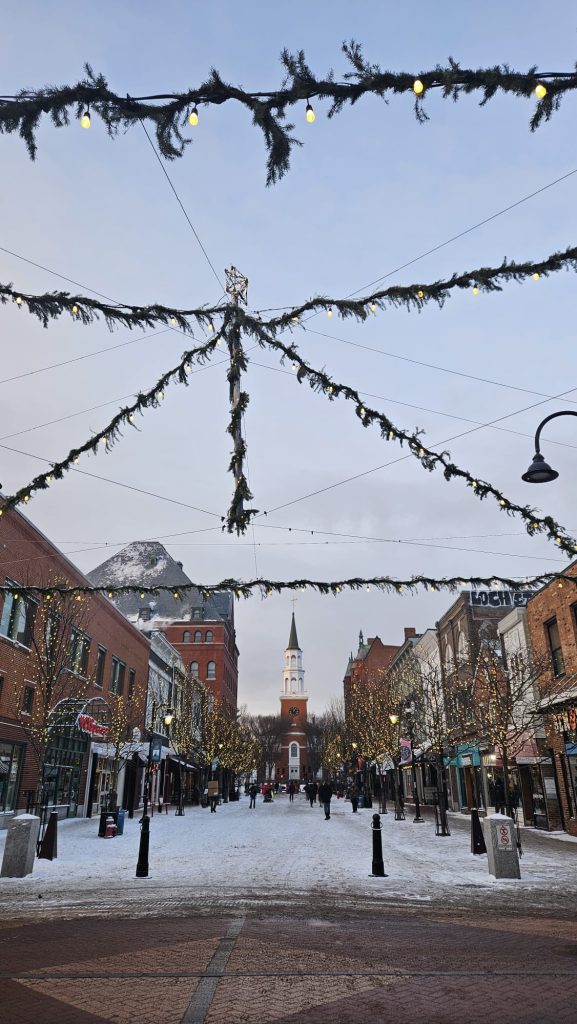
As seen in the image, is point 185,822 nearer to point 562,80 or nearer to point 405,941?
point 405,941

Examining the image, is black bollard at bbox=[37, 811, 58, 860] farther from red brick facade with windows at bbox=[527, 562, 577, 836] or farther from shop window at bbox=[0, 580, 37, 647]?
red brick facade with windows at bbox=[527, 562, 577, 836]

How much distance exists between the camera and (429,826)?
29406 millimetres

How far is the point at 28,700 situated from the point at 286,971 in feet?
65.8

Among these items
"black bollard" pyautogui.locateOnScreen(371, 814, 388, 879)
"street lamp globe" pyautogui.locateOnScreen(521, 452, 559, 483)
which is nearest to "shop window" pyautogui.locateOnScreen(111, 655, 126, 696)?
"black bollard" pyautogui.locateOnScreen(371, 814, 388, 879)

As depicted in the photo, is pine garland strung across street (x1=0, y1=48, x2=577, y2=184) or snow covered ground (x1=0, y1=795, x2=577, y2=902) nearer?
pine garland strung across street (x1=0, y1=48, x2=577, y2=184)

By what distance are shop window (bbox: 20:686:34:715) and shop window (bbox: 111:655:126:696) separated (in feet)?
37.9

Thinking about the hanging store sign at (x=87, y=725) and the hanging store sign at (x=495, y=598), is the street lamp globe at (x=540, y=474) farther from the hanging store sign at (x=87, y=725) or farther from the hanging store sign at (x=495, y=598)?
the hanging store sign at (x=495, y=598)

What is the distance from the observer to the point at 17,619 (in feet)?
77.6

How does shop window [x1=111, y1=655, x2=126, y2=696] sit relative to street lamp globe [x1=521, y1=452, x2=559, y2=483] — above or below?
above

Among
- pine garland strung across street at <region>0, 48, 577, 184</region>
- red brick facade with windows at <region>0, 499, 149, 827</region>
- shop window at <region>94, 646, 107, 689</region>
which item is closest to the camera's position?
pine garland strung across street at <region>0, 48, 577, 184</region>

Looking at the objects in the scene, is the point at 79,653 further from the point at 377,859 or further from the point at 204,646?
the point at 204,646

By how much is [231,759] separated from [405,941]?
2127 inches

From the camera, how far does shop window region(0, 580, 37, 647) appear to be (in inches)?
899

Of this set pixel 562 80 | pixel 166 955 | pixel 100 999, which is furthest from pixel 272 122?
pixel 166 955
